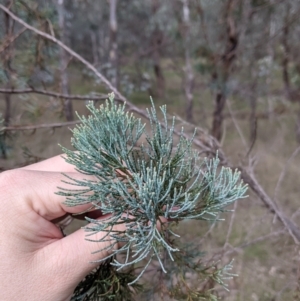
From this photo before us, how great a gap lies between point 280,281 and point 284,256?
0.24 m

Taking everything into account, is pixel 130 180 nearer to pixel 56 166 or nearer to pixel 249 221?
pixel 56 166

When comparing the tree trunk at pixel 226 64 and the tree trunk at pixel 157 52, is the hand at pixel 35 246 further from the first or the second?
the tree trunk at pixel 157 52

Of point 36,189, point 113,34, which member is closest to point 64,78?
point 36,189

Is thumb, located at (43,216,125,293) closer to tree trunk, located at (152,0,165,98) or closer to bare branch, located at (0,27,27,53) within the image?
bare branch, located at (0,27,27,53)

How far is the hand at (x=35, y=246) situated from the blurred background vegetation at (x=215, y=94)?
17.6 inches

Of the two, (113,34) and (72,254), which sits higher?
(113,34)

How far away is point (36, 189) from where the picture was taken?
3.14ft

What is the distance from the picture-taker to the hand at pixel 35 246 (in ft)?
2.97

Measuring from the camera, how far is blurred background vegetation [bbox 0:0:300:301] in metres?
1.75

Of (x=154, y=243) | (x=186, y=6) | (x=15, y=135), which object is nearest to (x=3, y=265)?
(x=154, y=243)

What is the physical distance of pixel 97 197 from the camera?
805mm

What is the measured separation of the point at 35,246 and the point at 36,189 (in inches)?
6.5

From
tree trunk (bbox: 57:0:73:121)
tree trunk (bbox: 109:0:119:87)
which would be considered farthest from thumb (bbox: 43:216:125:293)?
tree trunk (bbox: 109:0:119:87)

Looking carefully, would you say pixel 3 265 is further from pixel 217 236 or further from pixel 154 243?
pixel 217 236
